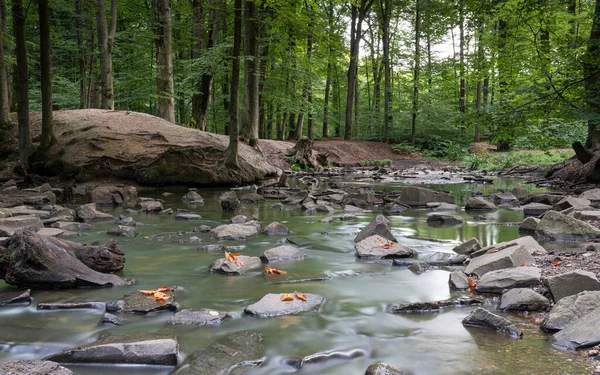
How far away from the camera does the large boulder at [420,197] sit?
933 centimetres

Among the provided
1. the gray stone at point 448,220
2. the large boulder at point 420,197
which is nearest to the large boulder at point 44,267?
the gray stone at point 448,220

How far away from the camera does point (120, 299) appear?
3398mm

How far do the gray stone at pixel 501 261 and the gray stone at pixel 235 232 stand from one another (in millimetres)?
2936

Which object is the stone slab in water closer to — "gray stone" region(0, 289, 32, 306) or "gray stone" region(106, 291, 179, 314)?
"gray stone" region(106, 291, 179, 314)

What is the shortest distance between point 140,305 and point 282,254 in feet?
6.25

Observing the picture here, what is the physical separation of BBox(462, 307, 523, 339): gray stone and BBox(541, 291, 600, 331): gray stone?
0.74 ft

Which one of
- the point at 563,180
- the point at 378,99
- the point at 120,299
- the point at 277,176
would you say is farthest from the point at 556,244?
the point at 378,99

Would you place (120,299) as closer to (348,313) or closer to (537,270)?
(348,313)

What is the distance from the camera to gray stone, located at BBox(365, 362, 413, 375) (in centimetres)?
226

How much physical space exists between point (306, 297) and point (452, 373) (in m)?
1.36

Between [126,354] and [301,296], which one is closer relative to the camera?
[126,354]

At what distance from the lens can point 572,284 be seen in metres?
3.19

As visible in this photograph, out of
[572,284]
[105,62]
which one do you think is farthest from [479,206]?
[105,62]

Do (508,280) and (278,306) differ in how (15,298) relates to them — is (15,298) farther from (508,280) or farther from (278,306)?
(508,280)
